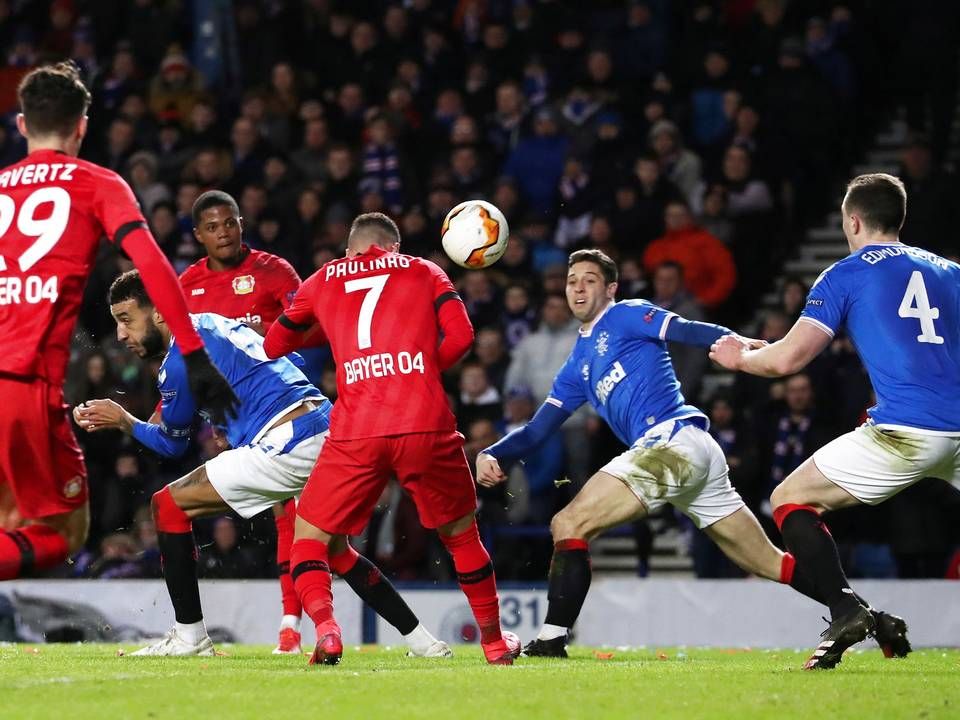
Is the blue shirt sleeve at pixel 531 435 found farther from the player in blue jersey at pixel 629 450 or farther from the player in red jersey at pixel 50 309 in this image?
the player in red jersey at pixel 50 309

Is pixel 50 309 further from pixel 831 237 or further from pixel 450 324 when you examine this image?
pixel 831 237

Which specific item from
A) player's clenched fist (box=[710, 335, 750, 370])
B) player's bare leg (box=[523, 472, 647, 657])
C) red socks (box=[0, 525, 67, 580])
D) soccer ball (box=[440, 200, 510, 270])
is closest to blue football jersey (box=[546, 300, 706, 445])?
player's bare leg (box=[523, 472, 647, 657])

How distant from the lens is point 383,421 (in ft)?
25.1

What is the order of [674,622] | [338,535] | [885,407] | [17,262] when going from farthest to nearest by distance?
1. [674,622]
2. [338,535]
3. [885,407]
4. [17,262]

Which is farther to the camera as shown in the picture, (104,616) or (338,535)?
(104,616)

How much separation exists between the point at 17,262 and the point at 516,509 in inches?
288

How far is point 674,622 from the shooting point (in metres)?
12.0

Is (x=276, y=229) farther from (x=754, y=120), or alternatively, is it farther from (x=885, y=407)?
(x=885, y=407)

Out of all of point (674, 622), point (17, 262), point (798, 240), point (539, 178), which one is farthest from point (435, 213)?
point (17, 262)

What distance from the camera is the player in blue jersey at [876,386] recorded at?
7.21 metres

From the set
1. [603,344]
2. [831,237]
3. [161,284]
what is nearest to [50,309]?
[161,284]

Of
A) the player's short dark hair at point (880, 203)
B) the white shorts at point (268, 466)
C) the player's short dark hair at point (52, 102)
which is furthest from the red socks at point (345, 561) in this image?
the player's short dark hair at point (880, 203)

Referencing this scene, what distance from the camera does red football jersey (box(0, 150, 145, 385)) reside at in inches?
246

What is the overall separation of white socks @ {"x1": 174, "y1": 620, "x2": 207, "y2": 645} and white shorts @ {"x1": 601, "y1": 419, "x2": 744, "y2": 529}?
2.45 metres
